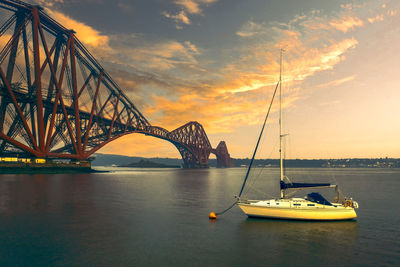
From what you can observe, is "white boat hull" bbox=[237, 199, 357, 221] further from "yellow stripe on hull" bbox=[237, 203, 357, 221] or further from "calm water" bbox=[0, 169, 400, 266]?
"calm water" bbox=[0, 169, 400, 266]

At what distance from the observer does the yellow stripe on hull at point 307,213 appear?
21.2 meters

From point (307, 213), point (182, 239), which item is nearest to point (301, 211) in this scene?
point (307, 213)

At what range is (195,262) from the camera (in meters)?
12.8

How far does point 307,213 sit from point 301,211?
479 millimetres

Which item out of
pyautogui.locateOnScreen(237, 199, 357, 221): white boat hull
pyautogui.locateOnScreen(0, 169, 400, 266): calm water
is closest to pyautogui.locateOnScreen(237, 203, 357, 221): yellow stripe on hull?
pyautogui.locateOnScreen(237, 199, 357, 221): white boat hull

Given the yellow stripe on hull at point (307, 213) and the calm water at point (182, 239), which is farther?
the yellow stripe on hull at point (307, 213)

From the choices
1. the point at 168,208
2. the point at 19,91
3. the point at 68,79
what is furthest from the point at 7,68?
the point at 168,208

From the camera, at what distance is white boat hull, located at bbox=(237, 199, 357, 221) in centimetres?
2117

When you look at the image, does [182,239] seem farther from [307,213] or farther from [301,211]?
[307,213]

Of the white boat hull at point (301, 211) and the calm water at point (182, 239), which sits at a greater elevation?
the white boat hull at point (301, 211)

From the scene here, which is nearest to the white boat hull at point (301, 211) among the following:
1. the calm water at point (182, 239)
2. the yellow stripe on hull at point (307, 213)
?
the yellow stripe on hull at point (307, 213)

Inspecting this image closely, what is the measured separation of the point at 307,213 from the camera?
69.4ft

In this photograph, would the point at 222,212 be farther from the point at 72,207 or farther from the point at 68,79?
the point at 68,79

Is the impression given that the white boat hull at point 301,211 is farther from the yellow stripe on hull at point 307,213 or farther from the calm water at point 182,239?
the calm water at point 182,239
